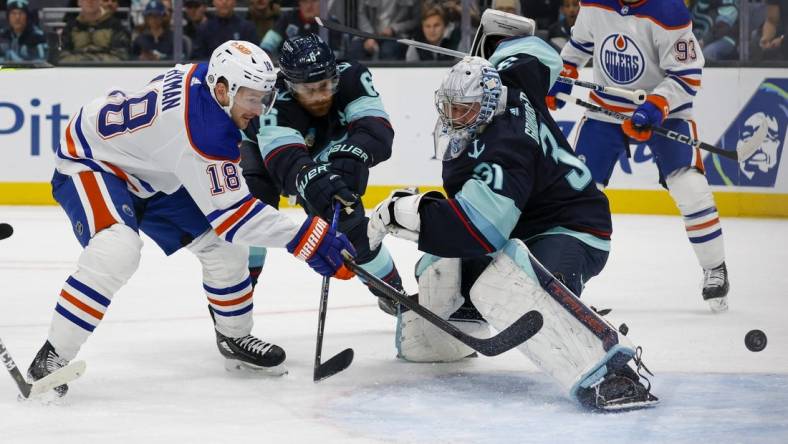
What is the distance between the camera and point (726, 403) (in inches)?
112

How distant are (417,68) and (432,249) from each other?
4.25m

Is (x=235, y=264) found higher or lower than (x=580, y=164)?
lower

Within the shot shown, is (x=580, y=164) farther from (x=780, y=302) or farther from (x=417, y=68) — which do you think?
(x=417, y=68)

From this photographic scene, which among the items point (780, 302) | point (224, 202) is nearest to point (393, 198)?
point (224, 202)

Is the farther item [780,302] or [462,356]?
[780,302]

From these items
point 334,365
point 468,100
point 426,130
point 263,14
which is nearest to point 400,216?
point 468,100

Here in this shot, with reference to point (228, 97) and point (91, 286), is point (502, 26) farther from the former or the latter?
point (91, 286)

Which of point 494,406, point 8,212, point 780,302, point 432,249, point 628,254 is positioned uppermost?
point 432,249

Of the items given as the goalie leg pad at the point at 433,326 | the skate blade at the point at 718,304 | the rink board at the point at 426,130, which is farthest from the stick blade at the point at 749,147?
the goalie leg pad at the point at 433,326

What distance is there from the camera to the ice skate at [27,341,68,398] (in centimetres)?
283

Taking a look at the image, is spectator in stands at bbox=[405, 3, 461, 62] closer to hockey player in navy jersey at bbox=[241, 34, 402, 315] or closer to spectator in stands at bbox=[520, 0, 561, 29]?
spectator in stands at bbox=[520, 0, 561, 29]

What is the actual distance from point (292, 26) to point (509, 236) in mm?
4540

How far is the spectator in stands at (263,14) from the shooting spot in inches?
293

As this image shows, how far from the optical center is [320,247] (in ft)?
9.39
